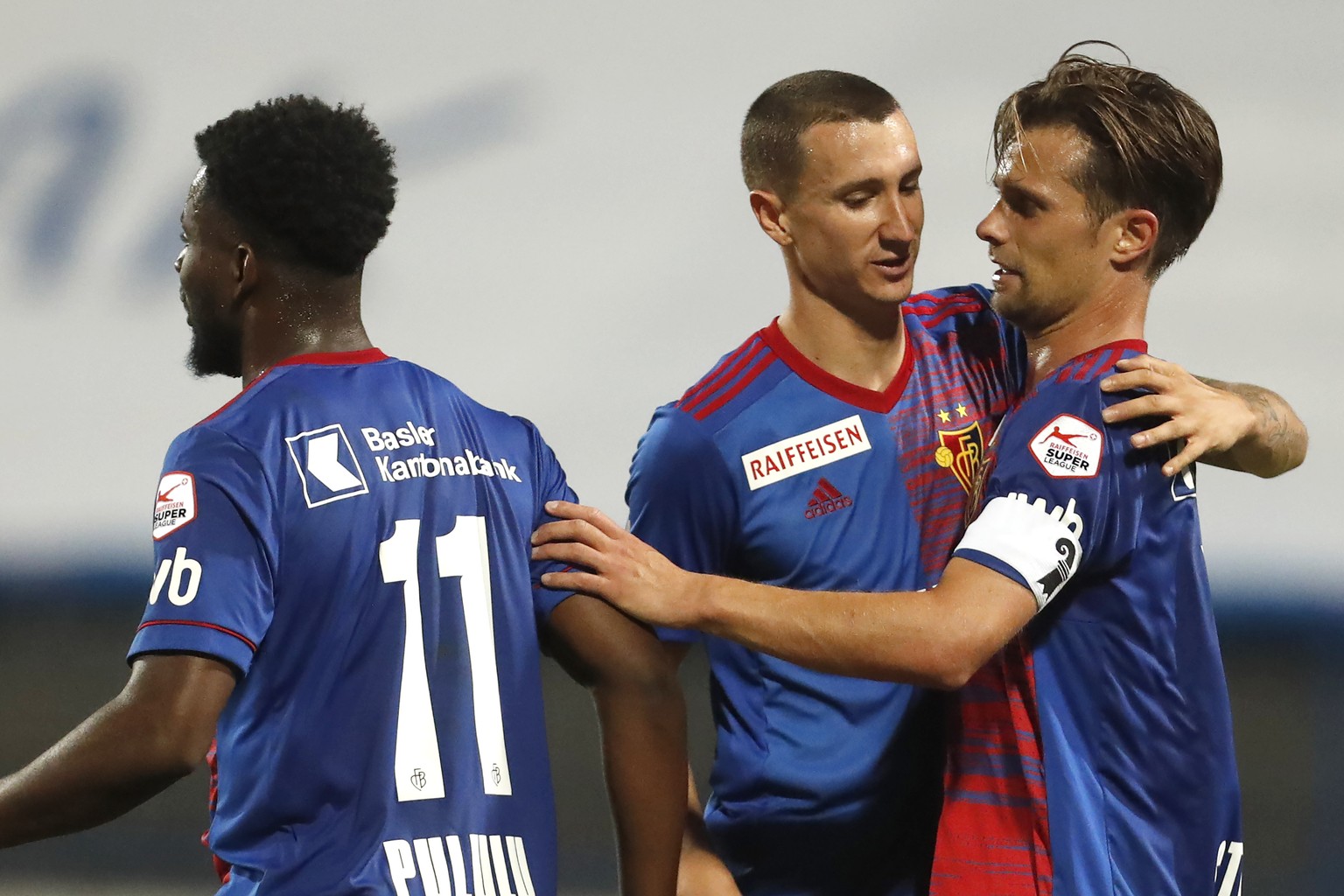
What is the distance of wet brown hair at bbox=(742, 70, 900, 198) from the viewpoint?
271cm

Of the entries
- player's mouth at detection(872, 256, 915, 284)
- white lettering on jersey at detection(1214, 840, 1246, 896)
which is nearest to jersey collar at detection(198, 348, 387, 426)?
player's mouth at detection(872, 256, 915, 284)

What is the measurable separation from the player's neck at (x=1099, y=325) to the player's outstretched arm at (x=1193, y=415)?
0.33 feet

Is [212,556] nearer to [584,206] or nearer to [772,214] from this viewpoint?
[772,214]

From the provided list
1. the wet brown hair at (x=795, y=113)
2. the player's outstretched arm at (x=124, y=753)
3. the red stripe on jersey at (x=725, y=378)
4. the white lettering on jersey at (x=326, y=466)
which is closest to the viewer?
the player's outstretched arm at (x=124, y=753)

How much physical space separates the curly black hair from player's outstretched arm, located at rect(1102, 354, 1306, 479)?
3.57ft

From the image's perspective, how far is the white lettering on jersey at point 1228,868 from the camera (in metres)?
2.20

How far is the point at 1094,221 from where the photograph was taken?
231cm

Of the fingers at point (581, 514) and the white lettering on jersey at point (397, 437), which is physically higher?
the white lettering on jersey at point (397, 437)

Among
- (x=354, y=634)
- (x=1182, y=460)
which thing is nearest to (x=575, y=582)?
(x=354, y=634)

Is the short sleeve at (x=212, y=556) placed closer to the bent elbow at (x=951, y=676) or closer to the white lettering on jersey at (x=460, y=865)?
the white lettering on jersey at (x=460, y=865)

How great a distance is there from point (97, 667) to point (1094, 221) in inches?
184

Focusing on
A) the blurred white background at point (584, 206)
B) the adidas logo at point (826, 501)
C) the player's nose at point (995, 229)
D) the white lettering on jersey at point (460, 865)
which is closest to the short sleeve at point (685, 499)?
the adidas logo at point (826, 501)

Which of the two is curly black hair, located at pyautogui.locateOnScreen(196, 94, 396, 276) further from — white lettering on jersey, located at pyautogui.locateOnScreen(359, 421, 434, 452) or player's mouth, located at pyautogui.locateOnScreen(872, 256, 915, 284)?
player's mouth, located at pyautogui.locateOnScreen(872, 256, 915, 284)

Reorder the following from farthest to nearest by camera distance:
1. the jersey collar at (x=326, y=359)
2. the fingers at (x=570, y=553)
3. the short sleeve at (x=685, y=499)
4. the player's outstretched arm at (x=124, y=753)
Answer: the short sleeve at (x=685, y=499) → the fingers at (x=570, y=553) → the jersey collar at (x=326, y=359) → the player's outstretched arm at (x=124, y=753)
